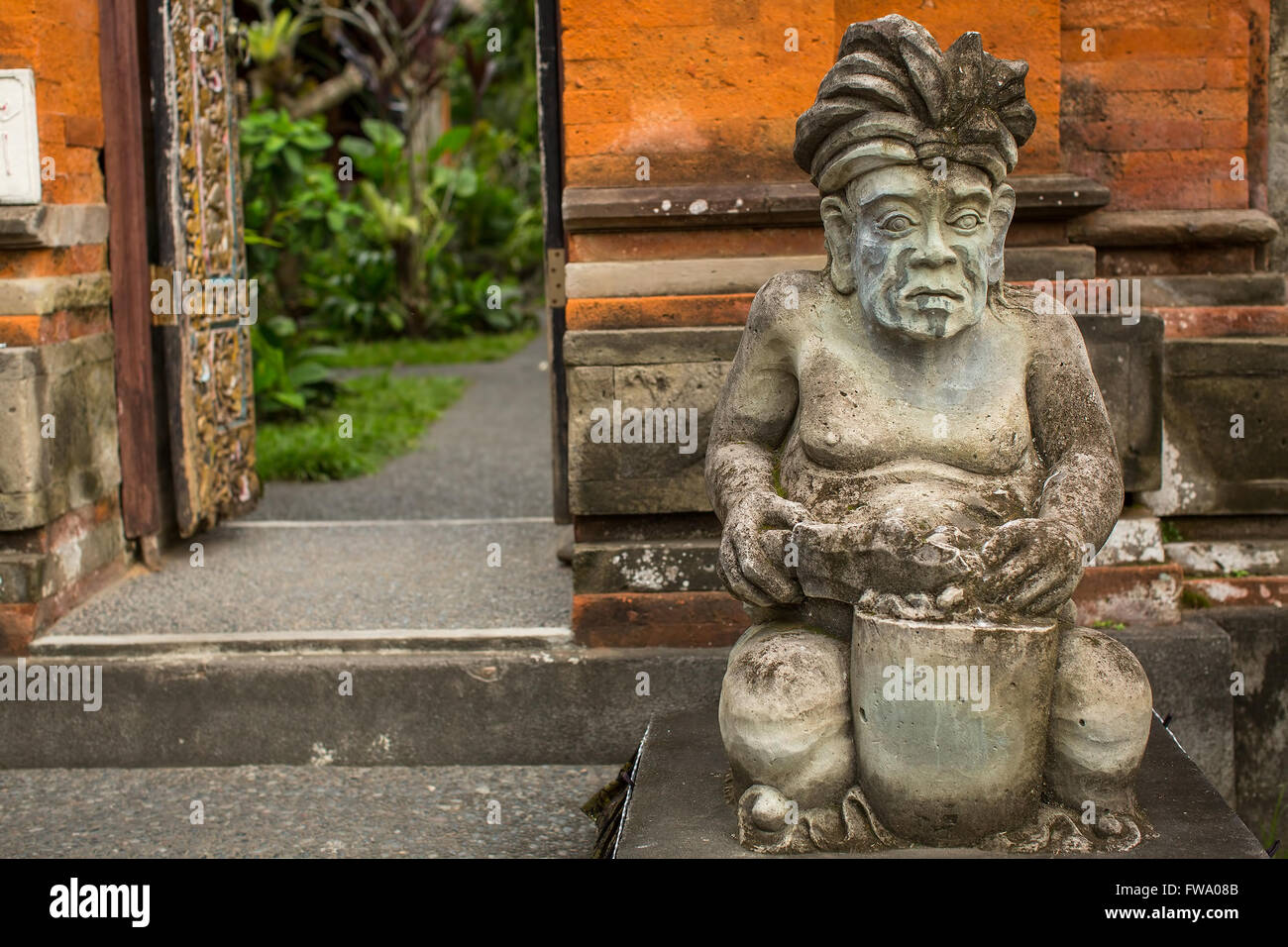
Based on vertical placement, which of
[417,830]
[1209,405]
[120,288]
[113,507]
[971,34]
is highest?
[971,34]

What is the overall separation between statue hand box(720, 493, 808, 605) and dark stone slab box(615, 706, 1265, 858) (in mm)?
509

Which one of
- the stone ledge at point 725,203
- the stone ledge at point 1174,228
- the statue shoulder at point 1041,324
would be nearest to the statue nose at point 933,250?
the statue shoulder at point 1041,324

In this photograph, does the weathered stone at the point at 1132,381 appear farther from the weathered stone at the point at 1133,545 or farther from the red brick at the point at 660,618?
the red brick at the point at 660,618

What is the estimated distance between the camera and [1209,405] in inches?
188

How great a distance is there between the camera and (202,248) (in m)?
5.97

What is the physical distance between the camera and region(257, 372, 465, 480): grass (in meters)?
8.84

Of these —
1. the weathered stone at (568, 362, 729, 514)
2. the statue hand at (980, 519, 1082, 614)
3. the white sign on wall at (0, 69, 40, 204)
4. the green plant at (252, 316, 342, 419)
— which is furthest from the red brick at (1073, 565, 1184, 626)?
the green plant at (252, 316, 342, 419)

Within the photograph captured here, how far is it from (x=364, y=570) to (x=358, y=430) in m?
4.35

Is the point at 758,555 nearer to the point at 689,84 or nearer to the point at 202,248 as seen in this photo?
the point at 689,84

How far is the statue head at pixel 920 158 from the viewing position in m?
3.04

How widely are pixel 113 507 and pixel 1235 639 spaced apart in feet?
13.4

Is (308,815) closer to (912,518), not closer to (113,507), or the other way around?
(113,507)

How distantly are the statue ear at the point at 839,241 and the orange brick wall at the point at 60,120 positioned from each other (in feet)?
9.63
